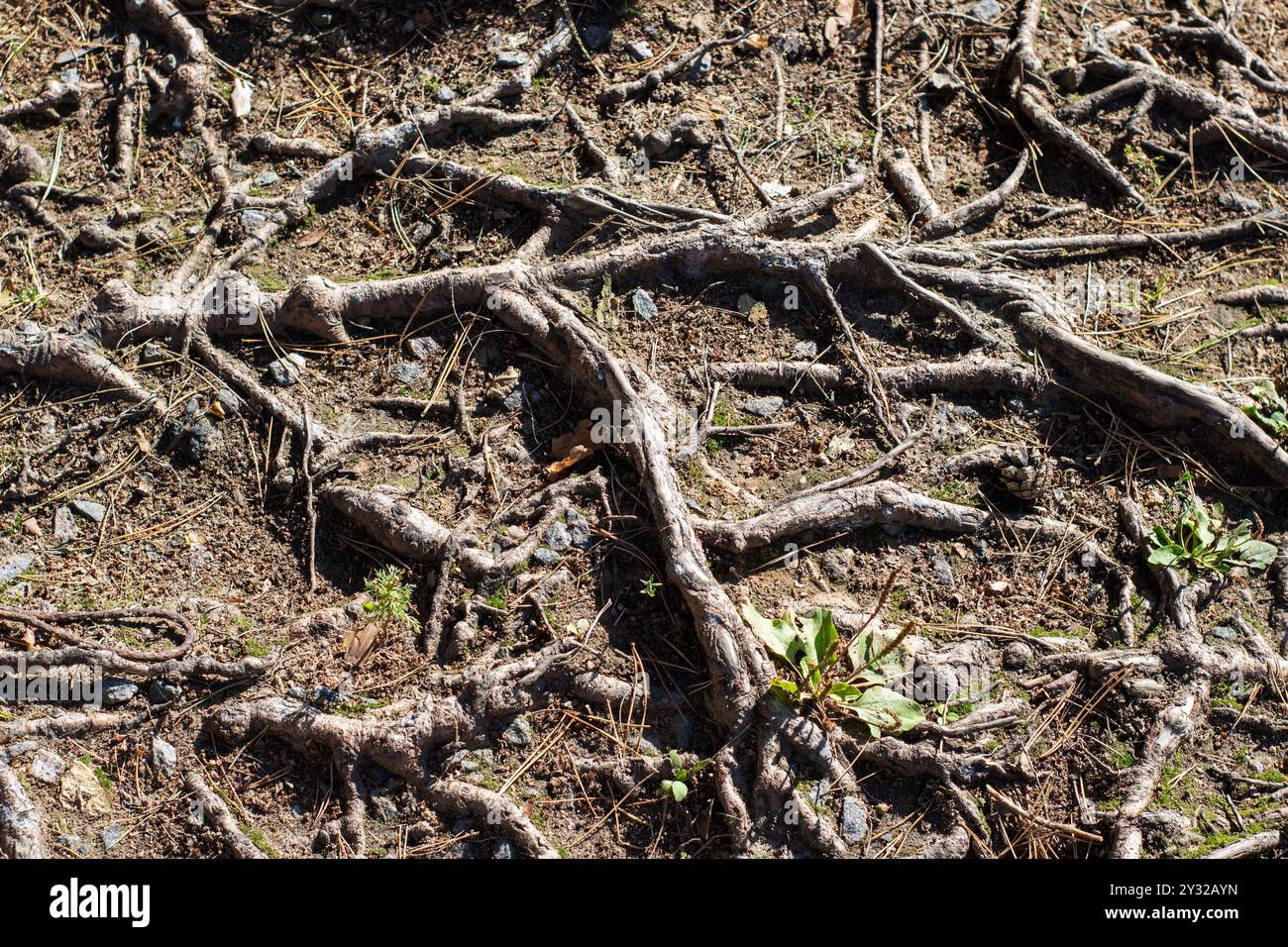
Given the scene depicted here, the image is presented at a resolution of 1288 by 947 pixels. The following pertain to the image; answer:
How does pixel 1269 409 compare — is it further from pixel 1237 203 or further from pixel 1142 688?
pixel 1142 688

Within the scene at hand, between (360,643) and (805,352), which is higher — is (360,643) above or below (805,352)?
below

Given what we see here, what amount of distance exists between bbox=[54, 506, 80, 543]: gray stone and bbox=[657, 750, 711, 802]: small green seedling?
2.94 m

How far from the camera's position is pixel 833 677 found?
4.10m

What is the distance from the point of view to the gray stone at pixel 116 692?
4102 millimetres

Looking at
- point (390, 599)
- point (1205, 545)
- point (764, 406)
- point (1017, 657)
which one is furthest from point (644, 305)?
point (1205, 545)

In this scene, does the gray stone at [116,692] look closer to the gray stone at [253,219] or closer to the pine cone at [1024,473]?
the gray stone at [253,219]

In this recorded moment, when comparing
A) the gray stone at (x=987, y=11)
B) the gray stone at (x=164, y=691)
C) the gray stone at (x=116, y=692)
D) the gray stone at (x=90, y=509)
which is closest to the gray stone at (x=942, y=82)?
the gray stone at (x=987, y=11)

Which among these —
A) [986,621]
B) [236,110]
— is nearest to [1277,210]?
[986,621]

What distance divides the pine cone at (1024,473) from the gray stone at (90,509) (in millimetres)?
4317

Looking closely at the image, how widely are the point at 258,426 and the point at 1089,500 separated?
412 centimetres

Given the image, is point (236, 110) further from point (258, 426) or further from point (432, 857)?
point (432, 857)

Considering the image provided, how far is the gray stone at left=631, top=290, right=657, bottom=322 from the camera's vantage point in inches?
194

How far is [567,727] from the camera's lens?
4.15 metres

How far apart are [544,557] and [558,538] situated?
109 mm
